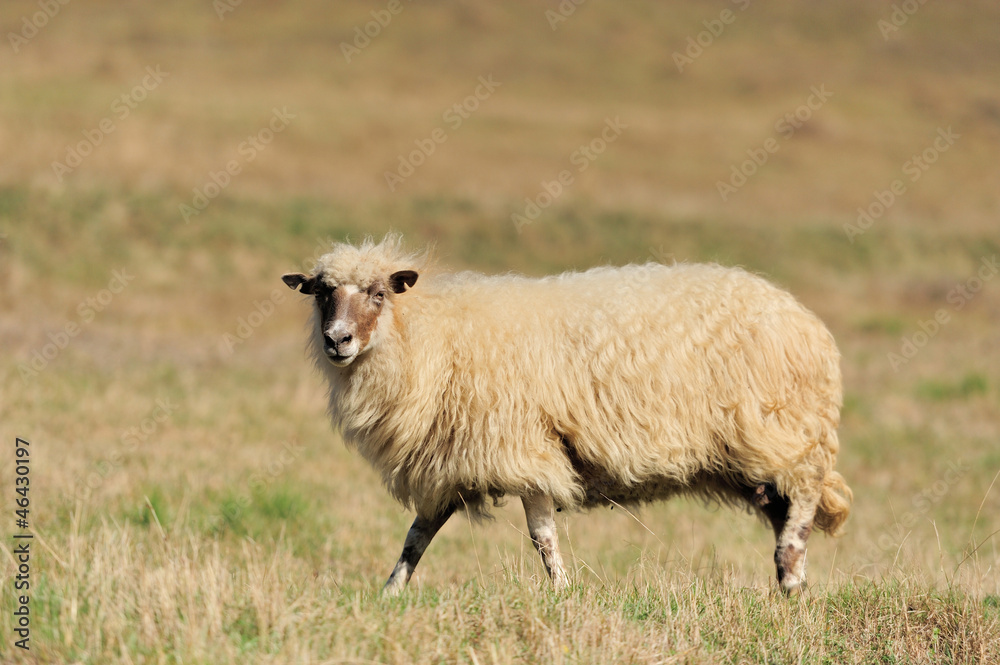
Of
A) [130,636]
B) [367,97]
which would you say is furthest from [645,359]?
[367,97]

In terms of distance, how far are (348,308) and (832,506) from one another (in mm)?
3422

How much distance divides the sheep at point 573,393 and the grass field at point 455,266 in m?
0.48

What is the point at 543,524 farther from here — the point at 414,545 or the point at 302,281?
the point at 302,281

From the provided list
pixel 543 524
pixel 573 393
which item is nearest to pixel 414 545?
pixel 543 524

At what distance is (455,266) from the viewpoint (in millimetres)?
23656

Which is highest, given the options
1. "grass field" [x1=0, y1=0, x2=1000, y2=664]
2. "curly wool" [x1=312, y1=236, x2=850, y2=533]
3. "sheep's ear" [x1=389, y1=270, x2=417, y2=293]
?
"sheep's ear" [x1=389, y1=270, x2=417, y2=293]

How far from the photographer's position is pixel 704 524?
9.74 m

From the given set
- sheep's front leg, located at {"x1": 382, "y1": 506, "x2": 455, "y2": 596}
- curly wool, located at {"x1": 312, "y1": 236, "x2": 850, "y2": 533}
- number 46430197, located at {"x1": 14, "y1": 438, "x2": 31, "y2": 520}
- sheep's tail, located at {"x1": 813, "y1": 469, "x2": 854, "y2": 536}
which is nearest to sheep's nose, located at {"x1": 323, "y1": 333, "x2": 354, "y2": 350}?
curly wool, located at {"x1": 312, "y1": 236, "x2": 850, "y2": 533}

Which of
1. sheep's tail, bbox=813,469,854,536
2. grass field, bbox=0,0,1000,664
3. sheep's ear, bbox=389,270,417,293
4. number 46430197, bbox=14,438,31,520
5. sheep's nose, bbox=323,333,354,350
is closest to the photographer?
grass field, bbox=0,0,1000,664

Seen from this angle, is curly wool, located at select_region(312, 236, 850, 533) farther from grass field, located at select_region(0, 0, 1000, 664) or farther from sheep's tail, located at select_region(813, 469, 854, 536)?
grass field, located at select_region(0, 0, 1000, 664)

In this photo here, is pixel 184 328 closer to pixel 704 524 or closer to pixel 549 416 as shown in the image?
pixel 704 524

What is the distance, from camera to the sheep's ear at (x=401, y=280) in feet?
18.9

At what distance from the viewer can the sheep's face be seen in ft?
17.6

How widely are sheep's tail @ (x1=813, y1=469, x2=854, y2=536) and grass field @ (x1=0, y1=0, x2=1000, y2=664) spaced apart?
42 cm
